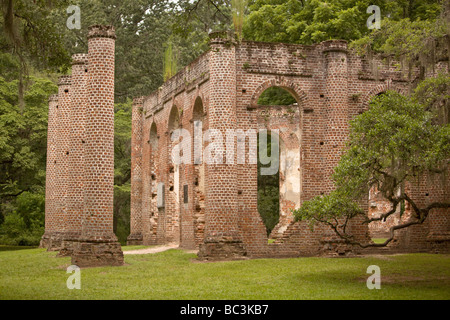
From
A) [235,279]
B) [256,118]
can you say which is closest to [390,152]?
[235,279]

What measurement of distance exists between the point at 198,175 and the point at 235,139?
Answer: 4342 millimetres

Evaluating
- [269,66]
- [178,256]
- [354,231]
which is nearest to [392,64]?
[269,66]

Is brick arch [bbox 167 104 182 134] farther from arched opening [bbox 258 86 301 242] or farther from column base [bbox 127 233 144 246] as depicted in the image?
column base [bbox 127 233 144 246]

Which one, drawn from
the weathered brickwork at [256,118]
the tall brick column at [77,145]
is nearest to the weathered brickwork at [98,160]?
the weathered brickwork at [256,118]

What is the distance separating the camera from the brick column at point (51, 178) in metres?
29.5

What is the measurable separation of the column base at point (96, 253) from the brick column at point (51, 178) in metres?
10.9

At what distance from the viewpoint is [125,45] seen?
44062mm

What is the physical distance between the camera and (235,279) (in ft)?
51.6

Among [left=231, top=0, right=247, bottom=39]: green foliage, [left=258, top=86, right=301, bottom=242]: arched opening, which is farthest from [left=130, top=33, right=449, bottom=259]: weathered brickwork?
[left=258, top=86, right=301, bottom=242]: arched opening

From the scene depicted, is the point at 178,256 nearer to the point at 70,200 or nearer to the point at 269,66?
the point at 70,200

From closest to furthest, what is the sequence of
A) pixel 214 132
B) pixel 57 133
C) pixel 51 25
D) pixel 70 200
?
pixel 51 25 → pixel 214 132 → pixel 70 200 → pixel 57 133

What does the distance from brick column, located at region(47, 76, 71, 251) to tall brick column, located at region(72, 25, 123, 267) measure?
882 cm

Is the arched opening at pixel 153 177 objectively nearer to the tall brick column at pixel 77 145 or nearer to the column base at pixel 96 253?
the tall brick column at pixel 77 145
